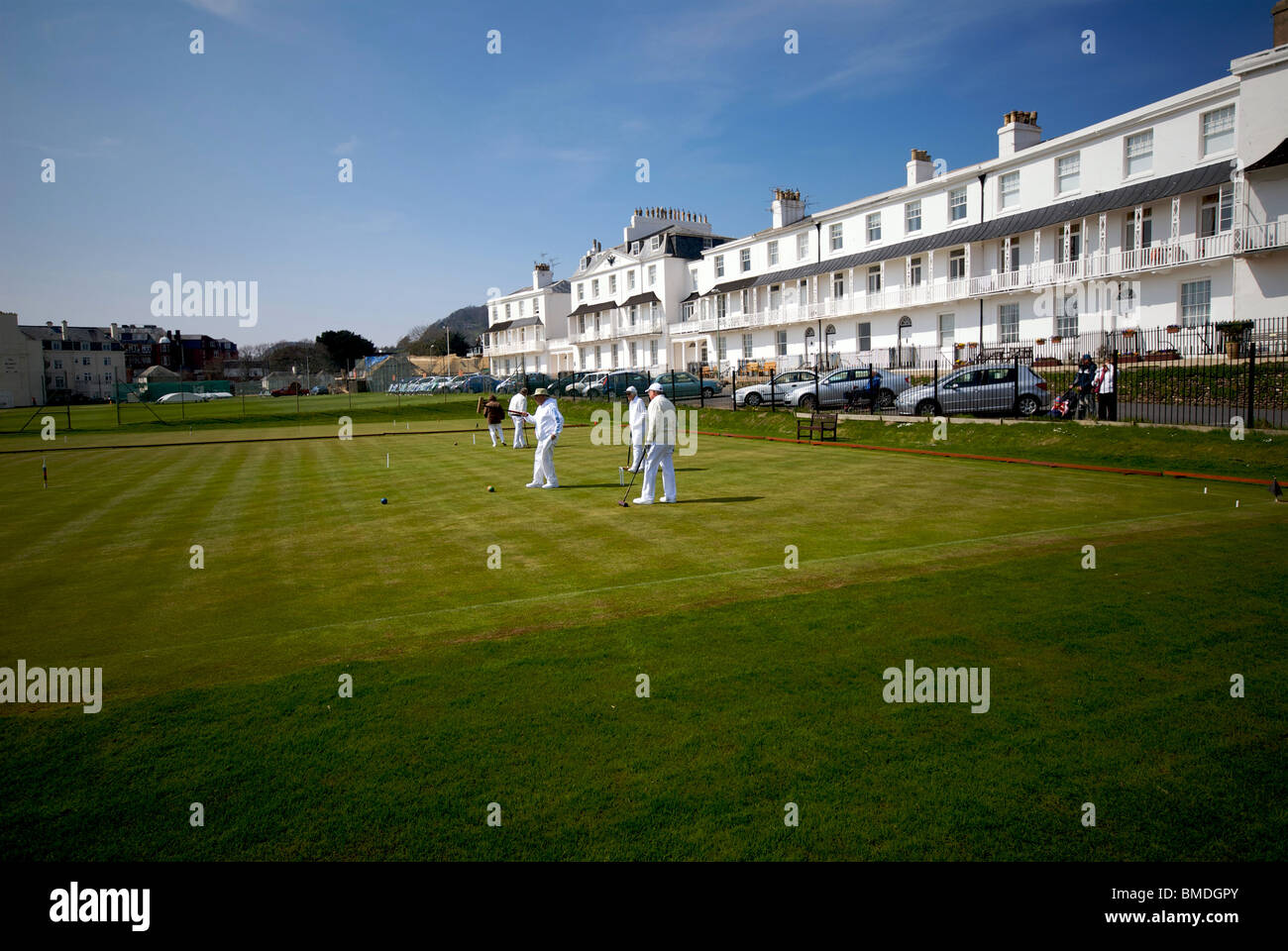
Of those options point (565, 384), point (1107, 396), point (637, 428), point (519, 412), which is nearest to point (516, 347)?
point (565, 384)

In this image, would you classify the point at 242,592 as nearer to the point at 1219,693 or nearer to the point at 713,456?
the point at 1219,693

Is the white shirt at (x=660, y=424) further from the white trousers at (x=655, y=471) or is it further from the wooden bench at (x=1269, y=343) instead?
the wooden bench at (x=1269, y=343)

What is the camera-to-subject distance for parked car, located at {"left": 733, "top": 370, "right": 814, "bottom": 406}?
33375 mm

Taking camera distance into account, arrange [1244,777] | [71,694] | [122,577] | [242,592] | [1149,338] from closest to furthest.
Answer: [1244,777]
[71,694]
[242,592]
[122,577]
[1149,338]

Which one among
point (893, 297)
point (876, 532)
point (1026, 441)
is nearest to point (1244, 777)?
point (876, 532)

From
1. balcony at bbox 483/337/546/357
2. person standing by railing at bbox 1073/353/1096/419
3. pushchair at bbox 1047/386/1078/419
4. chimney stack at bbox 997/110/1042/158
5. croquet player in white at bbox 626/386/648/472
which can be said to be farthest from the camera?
balcony at bbox 483/337/546/357

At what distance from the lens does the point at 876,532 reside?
11008 mm

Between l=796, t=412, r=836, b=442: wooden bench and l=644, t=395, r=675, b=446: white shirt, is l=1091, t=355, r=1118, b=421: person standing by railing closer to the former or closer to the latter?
l=796, t=412, r=836, b=442: wooden bench

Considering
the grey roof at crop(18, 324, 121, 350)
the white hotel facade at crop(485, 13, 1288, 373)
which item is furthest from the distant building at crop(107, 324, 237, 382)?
the white hotel facade at crop(485, 13, 1288, 373)

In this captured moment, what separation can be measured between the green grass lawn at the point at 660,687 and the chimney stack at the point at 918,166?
125ft

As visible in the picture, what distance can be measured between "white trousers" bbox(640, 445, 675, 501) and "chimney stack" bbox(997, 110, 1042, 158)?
3456 centimetres
